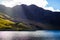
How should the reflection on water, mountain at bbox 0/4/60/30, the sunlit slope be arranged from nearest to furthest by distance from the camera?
the reflection on water, mountain at bbox 0/4/60/30, the sunlit slope

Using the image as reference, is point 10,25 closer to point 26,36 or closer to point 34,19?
point 34,19

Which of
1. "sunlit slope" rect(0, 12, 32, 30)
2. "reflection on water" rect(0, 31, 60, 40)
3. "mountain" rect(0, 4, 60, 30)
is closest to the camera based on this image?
"reflection on water" rect(0, 31, 60, 40)

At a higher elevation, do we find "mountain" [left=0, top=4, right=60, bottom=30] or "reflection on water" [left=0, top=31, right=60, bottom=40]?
"mountain" [left=0, top=4, right=60, bottom=30]

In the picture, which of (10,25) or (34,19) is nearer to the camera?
(34,19)

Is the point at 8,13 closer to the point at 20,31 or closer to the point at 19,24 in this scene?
the point at 19,24

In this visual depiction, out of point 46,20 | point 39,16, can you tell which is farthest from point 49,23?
point 39,16

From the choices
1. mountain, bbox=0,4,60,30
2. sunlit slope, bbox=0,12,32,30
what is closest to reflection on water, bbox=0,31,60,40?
sunlit slope, bbox=0,12,32,30

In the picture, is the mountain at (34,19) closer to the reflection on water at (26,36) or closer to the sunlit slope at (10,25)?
the sunlit slope at (10,25)

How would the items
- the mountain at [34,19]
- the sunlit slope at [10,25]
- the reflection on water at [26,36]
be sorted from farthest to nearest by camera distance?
the sunlit slope at [10,25] < the mountain at [34,19] < the reflection on water at [26,36]

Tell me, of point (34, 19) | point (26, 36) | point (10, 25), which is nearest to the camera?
point (26, 36)

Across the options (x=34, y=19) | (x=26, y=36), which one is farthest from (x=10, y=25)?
(x=26, y=36)

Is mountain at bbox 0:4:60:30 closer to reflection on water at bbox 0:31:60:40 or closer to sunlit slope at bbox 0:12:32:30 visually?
sunlit slope at bbox 0:12:32:30

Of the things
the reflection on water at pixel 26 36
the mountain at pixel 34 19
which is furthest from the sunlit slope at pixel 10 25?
the reflection on water at pixel 26 36
